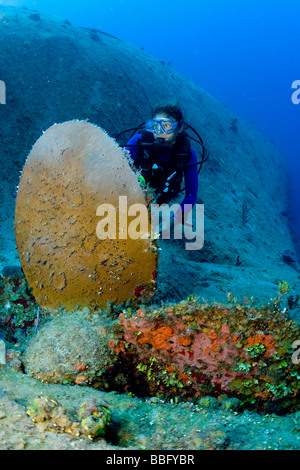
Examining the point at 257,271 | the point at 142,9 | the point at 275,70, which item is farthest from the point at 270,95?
the point at 257,271

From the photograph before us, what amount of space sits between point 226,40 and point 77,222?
124m

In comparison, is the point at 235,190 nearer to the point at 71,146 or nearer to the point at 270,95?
the point at 71,146

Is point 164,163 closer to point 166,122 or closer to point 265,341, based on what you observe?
point 166,122

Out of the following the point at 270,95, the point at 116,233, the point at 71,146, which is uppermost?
the point at 270,95

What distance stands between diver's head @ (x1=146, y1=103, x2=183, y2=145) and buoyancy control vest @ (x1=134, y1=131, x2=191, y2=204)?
3.7 inches

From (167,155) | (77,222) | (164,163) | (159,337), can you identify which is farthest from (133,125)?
(159,337)

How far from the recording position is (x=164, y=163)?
4.34 m

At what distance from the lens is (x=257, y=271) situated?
17.9 feet

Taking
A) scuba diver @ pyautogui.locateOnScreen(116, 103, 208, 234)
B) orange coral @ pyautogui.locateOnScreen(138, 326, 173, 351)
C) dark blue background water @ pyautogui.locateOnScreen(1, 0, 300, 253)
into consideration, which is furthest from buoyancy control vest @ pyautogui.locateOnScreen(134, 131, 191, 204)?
dark blue background water @ pyautogui.locateOnScreen(1, 0, 300, 253)

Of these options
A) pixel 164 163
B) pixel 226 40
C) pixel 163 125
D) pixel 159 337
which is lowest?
pixel 159 337

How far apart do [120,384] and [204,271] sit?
3055mm

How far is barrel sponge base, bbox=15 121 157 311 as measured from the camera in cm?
237

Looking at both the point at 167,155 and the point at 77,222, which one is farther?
the point at 167,155

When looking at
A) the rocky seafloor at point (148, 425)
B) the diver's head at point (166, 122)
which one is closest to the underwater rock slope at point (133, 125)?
the rocky seafloor at point (148, 425)
